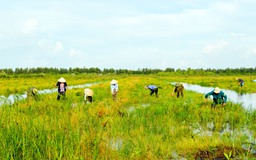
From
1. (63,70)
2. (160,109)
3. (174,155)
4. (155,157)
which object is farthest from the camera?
(63,70)

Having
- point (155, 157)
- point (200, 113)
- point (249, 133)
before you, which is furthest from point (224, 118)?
point (155, 157)

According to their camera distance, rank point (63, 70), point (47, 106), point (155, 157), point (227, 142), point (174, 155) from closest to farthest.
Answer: point (155, 157), point (174, 155), point (227, 142), point (47, 106), point (63, 70)

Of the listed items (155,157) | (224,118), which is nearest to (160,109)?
(224,118)

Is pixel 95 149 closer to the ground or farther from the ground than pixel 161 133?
farther from the ground

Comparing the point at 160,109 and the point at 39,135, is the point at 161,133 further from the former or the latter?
the point at 39,135

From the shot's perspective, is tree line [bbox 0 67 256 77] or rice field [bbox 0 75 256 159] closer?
Answer: rice field [bbox 0 75 256 159]

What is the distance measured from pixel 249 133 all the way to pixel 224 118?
185 centimetres

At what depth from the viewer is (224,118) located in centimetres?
944

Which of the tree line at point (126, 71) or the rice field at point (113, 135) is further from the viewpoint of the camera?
the tree line at point (126, 71)

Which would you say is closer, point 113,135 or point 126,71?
point 113,135

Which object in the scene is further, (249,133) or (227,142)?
(249,133)

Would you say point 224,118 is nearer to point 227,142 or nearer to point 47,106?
point 227,142

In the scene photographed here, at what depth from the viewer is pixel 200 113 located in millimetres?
9953

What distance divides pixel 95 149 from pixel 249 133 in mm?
5176
